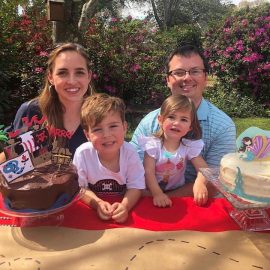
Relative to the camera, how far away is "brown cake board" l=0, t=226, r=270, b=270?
1364 millimetres

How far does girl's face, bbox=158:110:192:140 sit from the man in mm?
345

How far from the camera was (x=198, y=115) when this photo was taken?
2.53 meters

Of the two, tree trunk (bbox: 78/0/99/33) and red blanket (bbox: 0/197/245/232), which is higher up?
A: tree trunk (bbox: 78/0/99/33)

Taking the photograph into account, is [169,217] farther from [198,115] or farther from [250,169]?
[198,115]

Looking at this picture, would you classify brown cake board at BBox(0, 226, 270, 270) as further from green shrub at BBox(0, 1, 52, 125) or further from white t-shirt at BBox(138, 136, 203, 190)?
green shrub at BBox(0, 1, 52, 125)

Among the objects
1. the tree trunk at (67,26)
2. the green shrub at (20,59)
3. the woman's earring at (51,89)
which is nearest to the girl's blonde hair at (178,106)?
the woman's earring at (51,89)

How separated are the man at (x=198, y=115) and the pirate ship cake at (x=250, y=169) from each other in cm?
69

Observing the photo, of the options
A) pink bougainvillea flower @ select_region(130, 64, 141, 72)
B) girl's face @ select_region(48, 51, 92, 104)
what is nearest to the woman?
girl's face @ select_region(48, 51, 92, 104)

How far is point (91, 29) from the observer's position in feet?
24.0

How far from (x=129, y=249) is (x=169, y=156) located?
0.85 metres

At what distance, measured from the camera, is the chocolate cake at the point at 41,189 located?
1.47 meters

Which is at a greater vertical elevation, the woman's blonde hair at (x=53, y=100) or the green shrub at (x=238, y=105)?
the woman's blonde hair at (x=53, y=100)

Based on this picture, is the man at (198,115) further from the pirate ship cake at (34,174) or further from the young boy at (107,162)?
the pirate ship cake at (34,174)

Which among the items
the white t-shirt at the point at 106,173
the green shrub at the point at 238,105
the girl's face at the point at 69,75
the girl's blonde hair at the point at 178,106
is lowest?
the green shrub at the point at 238,105
